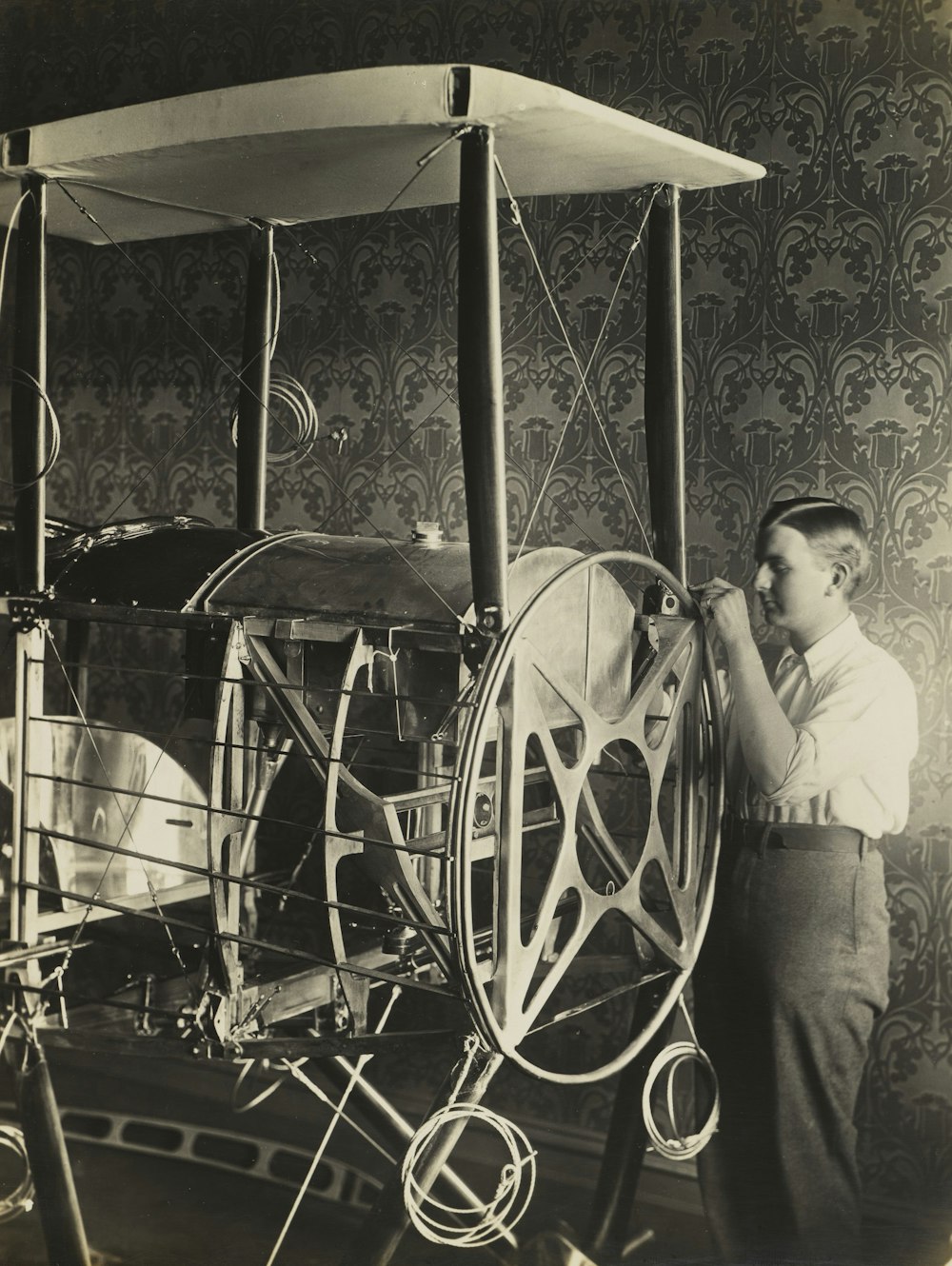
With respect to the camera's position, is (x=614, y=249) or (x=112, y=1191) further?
(x=614, y=249)

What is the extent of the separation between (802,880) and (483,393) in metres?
0.97

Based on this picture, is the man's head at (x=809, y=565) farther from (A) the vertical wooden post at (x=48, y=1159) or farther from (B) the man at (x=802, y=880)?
(A) the vertical wooden post at (x=48, y=1159)

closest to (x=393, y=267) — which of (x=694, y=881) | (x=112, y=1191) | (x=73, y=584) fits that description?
(x=73, y=584)

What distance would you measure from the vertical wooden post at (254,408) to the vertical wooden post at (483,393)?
903mm

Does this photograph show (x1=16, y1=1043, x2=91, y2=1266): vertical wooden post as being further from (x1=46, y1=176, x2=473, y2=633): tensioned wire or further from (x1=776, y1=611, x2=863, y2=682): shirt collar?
(x1=776, y1=611, x2=863, y2=682): shirt collar

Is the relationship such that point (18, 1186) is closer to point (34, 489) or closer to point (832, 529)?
point (34, 489)

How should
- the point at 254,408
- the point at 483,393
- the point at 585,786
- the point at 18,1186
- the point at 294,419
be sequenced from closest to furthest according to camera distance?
the point at 483,393 → the point at 585,786 → the point at 18,1186 → the point at 254,408 → the point at 294,419

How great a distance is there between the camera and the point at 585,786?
1.93 meters

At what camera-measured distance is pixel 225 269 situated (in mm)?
2986

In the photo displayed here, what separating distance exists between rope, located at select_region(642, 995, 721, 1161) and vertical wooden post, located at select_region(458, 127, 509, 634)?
0.89m

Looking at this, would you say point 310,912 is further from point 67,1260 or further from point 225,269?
point 225,269

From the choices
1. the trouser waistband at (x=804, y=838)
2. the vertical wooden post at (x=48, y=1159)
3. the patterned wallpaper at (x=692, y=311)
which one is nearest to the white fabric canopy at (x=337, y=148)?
the patterned wallpaper at (x=692, y=311)

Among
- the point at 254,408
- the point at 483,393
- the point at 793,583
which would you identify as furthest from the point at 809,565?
the point at 254,408

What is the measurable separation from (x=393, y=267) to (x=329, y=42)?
444 mm
